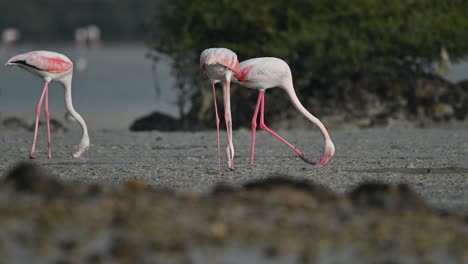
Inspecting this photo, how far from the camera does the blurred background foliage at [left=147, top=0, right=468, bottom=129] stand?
20.1 m

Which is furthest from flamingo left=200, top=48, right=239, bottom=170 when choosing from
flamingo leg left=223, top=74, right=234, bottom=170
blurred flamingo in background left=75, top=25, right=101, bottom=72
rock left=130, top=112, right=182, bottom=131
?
blurred flamingo in background left=75, top=25, right=101, bottom=72

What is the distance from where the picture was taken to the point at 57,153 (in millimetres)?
14781

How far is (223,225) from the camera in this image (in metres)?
7.00

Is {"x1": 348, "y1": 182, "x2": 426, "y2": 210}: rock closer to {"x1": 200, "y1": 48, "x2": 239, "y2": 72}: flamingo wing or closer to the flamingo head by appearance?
{"x1": 200, "y1": 48, "x2": 239, "y2": 72}: flamingo wing

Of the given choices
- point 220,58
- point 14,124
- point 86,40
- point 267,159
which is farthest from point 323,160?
point 86,40

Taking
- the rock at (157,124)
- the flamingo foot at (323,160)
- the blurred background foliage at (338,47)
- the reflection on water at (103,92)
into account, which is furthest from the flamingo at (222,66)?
the reflection on water at (103,92)

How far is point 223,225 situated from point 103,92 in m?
27.2

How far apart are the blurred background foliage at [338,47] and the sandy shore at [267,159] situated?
1767 millimetres

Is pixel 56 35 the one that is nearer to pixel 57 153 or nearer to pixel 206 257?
pixel 57 153

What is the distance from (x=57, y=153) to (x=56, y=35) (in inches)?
1896

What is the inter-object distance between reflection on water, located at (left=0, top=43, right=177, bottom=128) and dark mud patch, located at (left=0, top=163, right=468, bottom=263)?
1488 centimetres

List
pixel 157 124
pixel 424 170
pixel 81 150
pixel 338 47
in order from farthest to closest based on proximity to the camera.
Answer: pixel 157 124
pixel 338 47
pixel 81 150
pixel 424 170

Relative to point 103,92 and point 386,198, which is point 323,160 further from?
point 103,92

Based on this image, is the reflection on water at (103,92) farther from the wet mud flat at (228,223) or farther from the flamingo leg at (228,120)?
the wet mud flat at (228,223)
